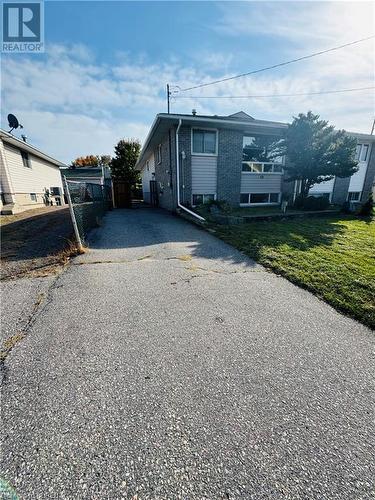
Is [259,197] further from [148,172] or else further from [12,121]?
[12,121]

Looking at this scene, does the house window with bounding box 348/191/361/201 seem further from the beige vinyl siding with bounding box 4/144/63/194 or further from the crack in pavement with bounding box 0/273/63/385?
the beige vinyl siding with bounding box 4/144/63/194

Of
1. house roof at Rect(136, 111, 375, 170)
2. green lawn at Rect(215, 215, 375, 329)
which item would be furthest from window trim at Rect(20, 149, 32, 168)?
green lawn at Rect(215, 215, 375, 329)

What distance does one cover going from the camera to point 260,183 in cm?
1255

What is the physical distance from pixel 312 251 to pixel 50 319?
18.2 feet

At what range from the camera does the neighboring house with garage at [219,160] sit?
34.4 ft

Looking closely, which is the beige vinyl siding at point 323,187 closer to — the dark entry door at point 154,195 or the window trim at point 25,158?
the dark entry door at point 154,195

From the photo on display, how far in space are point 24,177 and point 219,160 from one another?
41.4 feet

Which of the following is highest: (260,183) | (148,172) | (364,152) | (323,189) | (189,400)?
(364,152)

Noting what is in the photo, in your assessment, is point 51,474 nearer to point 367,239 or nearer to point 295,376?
point 295,376

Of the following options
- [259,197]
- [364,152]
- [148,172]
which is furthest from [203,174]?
[364,152]

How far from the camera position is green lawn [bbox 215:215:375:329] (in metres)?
3.59

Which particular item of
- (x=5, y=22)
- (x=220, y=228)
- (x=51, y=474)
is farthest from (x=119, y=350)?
(x=5, y=22)

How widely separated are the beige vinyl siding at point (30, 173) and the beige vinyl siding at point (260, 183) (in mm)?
13082

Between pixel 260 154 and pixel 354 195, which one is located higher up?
pixel 260 154
